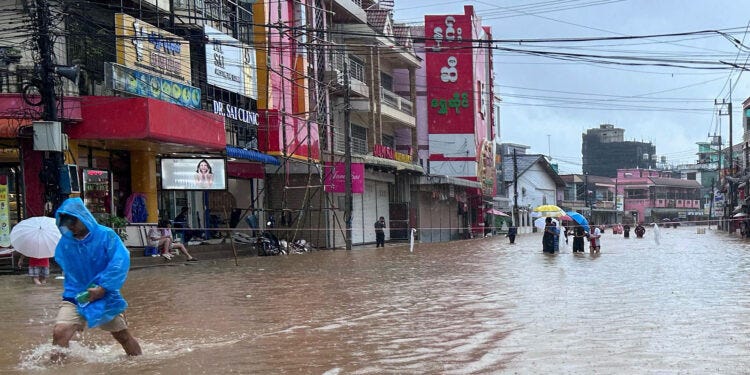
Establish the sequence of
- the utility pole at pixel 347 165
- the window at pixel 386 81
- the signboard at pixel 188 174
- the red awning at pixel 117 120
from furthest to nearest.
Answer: the window at pixel 386 81
the utility pole at pixel 347 165
the signboard at pixel 188 174
the red awning at pixel 117 120

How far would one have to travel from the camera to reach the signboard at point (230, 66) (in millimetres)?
24750

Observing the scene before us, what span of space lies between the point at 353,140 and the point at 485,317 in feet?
92.4

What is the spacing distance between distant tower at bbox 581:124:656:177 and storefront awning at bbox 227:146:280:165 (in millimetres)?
83535

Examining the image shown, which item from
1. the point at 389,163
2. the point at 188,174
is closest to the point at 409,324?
the point at 188,174

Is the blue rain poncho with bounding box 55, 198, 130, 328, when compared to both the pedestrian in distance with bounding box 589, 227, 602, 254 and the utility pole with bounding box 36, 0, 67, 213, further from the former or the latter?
the pedestrian in distance with bounding box 589, 227, 602, 254

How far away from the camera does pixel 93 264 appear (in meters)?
6.63

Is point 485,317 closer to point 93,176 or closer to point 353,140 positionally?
point 93,176

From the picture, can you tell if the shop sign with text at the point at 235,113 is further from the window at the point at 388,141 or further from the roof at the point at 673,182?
the roof at the point at 673,182

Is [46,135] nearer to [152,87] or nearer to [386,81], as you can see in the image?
[152,87]

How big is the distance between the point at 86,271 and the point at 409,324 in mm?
4388

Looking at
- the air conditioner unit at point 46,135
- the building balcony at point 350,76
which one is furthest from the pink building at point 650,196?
the air conditioner unit at point 46,135

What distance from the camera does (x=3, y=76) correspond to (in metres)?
19.0

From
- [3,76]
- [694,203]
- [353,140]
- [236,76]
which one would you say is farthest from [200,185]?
[694,203]

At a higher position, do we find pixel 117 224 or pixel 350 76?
pixel 350 76
